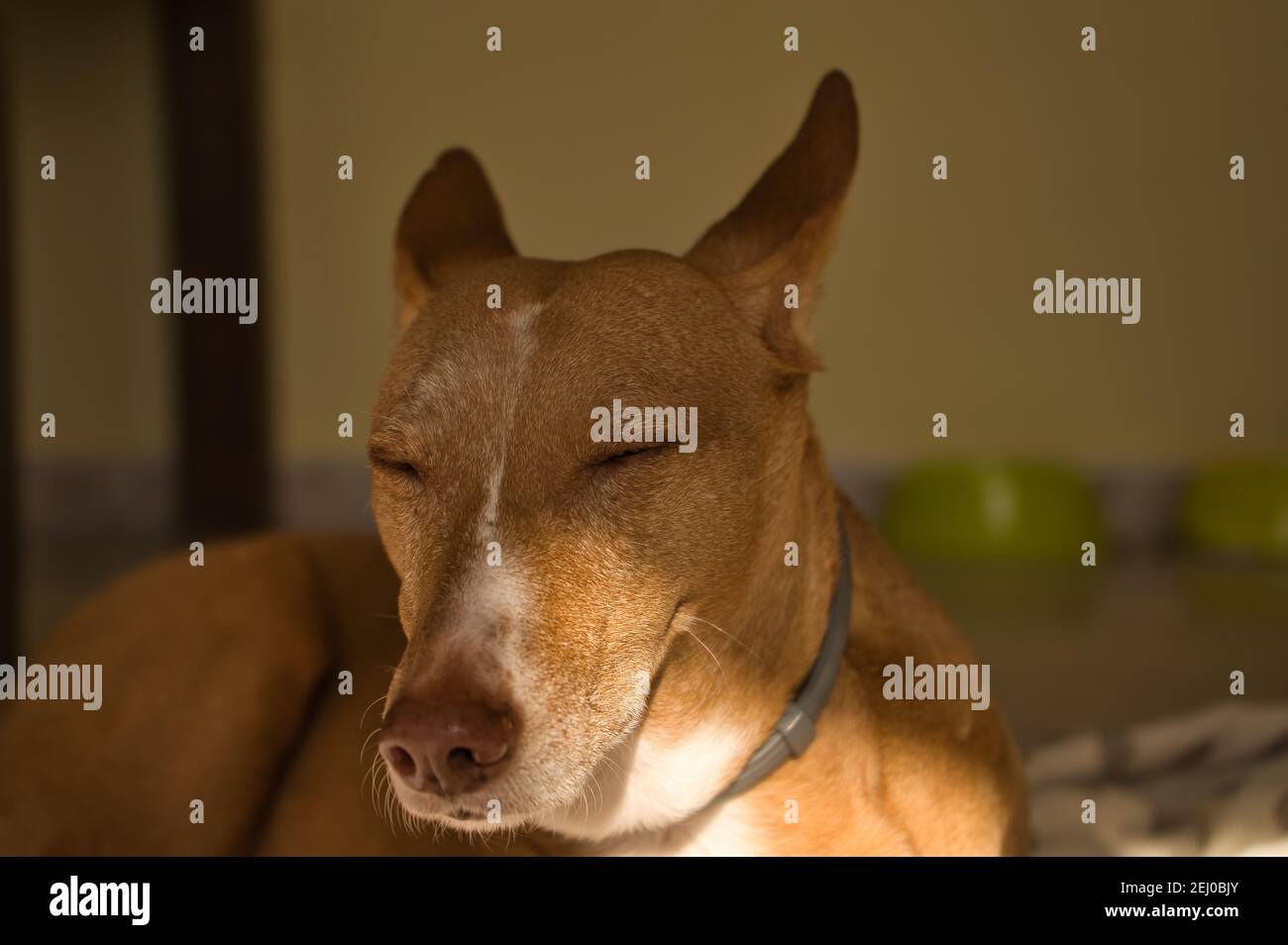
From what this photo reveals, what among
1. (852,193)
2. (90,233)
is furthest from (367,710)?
(90,233)

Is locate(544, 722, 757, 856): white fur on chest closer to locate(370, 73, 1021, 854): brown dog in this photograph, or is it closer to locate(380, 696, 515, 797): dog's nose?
locate(370, 73, 1021, 854): brown dog

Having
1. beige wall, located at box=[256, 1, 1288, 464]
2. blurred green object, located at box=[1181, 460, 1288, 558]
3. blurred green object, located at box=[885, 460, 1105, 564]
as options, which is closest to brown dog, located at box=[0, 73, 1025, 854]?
beige wall, located at box=[256, 1, 1288, 464]

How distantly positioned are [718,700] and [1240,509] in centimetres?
465

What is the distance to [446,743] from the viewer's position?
145 centimetres

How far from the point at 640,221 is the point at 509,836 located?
12.9 feet

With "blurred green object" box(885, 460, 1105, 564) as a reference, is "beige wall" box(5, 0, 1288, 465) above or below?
above

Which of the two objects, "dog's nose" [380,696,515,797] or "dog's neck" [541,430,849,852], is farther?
"dog's neck" [541,430,849,852]

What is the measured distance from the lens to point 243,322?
609 centimetres

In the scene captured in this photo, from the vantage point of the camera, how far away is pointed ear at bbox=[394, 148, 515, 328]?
220 cm

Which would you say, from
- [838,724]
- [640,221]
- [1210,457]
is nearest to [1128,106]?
[1210,457]

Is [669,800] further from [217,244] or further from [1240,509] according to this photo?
[217,244]

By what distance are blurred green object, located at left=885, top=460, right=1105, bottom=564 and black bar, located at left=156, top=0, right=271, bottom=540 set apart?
117 inches

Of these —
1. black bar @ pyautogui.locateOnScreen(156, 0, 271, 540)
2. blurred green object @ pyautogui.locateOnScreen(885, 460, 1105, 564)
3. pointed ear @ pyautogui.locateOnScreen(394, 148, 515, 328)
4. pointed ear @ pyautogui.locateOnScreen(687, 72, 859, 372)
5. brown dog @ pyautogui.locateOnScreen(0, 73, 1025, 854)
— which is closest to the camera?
brown dog @ pyautogui.locateOnScreen(0, 73, 1025, 854)
